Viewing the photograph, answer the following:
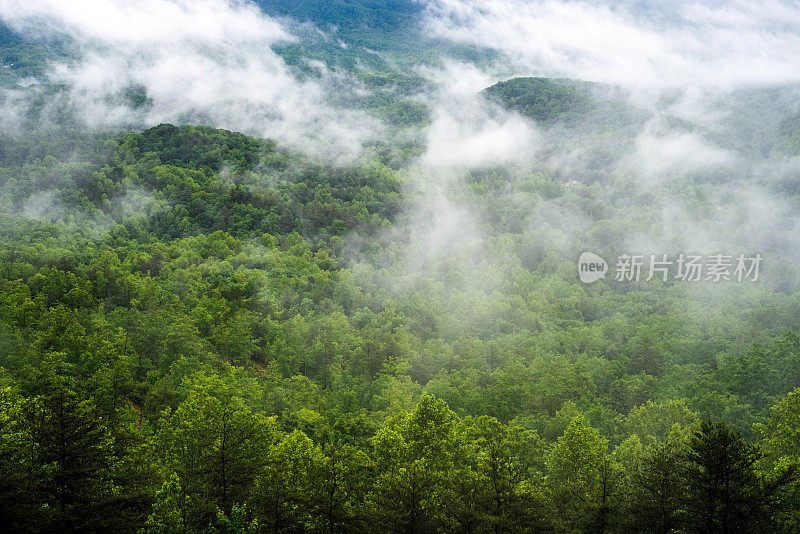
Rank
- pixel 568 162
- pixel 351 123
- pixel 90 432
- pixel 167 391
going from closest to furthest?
pixel 90 432
pixel 167 391
pixel 568 162
pixel 351 123

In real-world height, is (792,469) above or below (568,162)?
below

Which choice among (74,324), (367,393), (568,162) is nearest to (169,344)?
(74,324)

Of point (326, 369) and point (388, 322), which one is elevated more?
point (388, 322)

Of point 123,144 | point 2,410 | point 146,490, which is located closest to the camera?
point 146,490

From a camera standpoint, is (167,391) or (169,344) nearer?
(167,391)

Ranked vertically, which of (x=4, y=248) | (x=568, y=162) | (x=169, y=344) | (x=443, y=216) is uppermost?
(x=568, y=162)

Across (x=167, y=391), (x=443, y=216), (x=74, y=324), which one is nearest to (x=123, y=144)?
(x=443, y=216)

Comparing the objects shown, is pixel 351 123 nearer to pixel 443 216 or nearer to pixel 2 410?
pixel 443 216

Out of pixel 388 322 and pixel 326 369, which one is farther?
pixel 388 322
